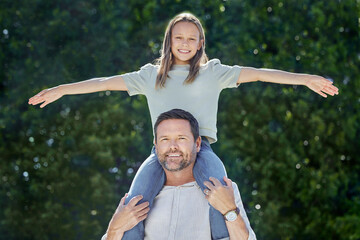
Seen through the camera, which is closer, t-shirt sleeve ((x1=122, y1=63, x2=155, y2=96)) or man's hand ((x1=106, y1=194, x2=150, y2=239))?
man's hand ((x1=106, y1=194, x2=150, y2=239))

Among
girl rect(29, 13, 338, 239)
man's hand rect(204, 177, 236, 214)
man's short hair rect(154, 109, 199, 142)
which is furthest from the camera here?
girl rect(29, 13, 338, 239)

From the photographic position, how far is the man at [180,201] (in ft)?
9.48

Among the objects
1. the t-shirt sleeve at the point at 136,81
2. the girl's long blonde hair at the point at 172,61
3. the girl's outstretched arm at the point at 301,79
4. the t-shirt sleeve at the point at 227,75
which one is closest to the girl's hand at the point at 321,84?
the girl's outstretched arm at the point at 301,79

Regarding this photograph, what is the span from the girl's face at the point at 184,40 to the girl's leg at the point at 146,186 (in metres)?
0.61

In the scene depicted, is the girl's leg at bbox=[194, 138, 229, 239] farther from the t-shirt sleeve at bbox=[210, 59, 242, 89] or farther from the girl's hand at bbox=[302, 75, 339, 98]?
the girl's hand at bbox=[302, 75, 339, 98]

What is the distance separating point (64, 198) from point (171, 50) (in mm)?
3049

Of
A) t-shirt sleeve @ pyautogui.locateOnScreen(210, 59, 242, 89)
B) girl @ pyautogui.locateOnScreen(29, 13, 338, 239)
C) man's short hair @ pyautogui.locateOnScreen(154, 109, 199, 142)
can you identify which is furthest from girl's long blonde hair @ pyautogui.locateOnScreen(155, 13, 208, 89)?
man's short hair @ pyautogui.locateOnScreen(154, 109, 199, 142)

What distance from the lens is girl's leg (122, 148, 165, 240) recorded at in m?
2.97

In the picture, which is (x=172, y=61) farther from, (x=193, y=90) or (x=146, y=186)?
(x=146, y=186)

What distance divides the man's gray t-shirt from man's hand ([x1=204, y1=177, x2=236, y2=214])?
0.38m

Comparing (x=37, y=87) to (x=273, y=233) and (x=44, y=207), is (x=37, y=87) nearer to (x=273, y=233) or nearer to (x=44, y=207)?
(x=44, y=207)

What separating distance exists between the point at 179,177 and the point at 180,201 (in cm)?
13

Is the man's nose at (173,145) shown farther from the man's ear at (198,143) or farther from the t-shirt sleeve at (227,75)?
the t-shirt sleeve at (227,75)

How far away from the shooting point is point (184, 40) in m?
3.19
